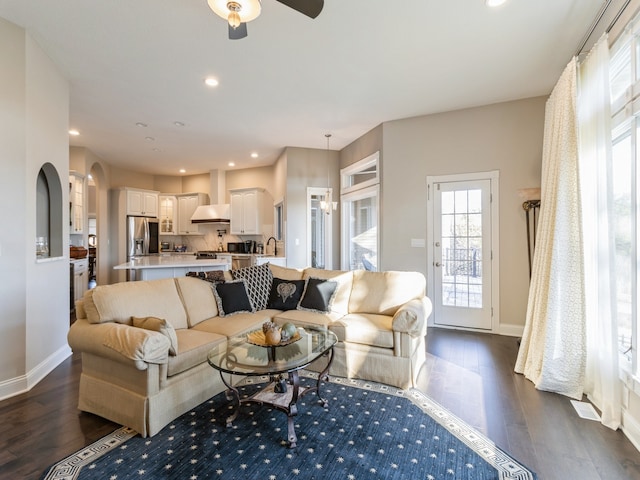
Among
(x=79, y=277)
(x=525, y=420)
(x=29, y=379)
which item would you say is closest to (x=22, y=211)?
(x=29, y=379)

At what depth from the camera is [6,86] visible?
263 centimetres

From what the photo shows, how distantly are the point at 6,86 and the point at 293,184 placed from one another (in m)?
4.07

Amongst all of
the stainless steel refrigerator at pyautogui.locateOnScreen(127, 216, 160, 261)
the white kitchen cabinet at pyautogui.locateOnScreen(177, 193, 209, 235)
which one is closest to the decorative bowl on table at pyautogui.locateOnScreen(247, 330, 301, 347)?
the stainless steel refrigerator at pyautogui.locateOnScreen(127, 216, 160, 261)

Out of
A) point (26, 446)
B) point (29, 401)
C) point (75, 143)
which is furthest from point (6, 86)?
point (75, 143)

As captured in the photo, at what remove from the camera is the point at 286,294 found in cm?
359

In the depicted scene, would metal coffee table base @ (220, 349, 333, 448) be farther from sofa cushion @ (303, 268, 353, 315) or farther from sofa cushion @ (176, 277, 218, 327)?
sofa cushion @ (303, 268, 353, 315)

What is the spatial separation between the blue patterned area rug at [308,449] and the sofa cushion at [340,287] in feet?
3.85

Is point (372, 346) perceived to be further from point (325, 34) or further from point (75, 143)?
point (75, 143)

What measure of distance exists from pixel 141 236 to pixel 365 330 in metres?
6.99

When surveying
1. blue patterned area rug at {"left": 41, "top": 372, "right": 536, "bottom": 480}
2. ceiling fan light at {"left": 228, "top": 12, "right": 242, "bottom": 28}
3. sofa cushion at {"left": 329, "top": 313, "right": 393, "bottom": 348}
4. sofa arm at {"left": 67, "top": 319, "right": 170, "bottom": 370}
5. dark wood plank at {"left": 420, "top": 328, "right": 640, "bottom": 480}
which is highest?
ceiling fan light at {"left": 228, "top": 12, "right": 242, "bottom": 28}

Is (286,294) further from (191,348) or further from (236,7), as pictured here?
(236,7)

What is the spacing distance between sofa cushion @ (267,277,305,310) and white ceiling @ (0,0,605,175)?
236cm

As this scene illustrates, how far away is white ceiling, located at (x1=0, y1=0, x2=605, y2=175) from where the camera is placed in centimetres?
250

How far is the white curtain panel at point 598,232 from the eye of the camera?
2.26m
